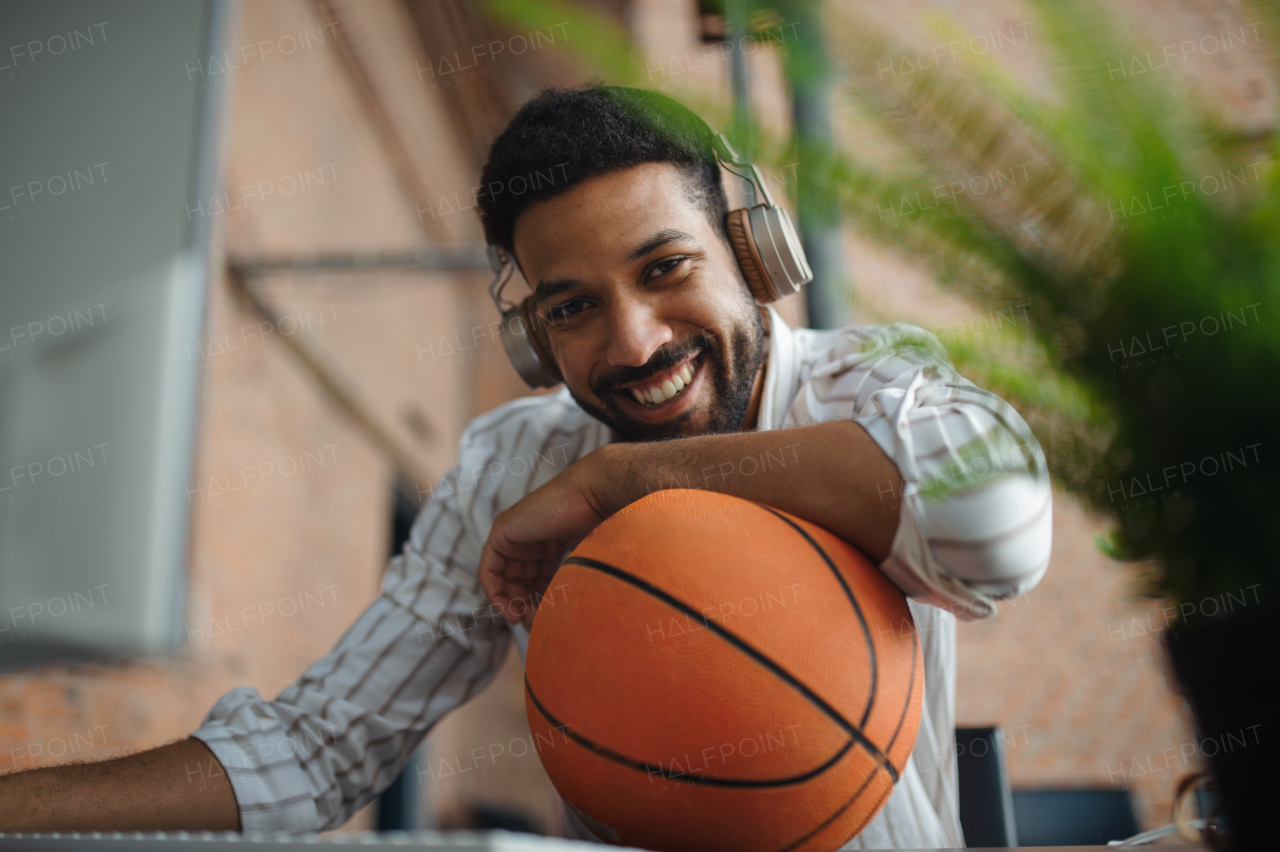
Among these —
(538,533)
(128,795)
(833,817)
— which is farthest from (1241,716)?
(128,795)

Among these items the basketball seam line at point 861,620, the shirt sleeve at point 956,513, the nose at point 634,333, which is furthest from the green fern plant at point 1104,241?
the nose at point 634,333

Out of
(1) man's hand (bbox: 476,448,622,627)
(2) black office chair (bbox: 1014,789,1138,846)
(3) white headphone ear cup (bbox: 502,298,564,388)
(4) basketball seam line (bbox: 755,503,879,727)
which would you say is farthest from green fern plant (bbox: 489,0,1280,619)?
(2) black office chair (bbox: 1014,789,1138,846)

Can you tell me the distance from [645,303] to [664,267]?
0.06 meters

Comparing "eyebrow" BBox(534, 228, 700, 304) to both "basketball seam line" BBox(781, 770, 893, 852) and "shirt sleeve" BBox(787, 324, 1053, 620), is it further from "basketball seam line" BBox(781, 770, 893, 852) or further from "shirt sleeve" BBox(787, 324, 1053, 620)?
"basketball seam line" BBox(781, 770, 893, 852)

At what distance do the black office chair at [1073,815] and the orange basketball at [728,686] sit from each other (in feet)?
3.30

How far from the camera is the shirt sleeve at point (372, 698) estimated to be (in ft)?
3.99

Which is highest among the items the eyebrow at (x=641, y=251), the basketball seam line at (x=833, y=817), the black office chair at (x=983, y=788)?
the eyebrow at (x=641, y=251)

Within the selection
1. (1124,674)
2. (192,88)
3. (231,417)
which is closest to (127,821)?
(231,417)

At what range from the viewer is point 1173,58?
0.39 metres

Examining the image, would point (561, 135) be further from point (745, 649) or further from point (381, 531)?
point (381, 531)

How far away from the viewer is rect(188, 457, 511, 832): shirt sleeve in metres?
1.21

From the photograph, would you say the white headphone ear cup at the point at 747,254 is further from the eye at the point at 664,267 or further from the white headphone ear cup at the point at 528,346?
the white headphone ear cup at the point at 528,346

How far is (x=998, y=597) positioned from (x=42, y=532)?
2712 mm

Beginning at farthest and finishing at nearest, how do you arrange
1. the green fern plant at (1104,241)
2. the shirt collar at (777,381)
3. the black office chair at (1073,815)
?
1. the black office chair at (1073,815)
2. the shirt collar at (777,381)
3. the green fern plant at (1104,241)
